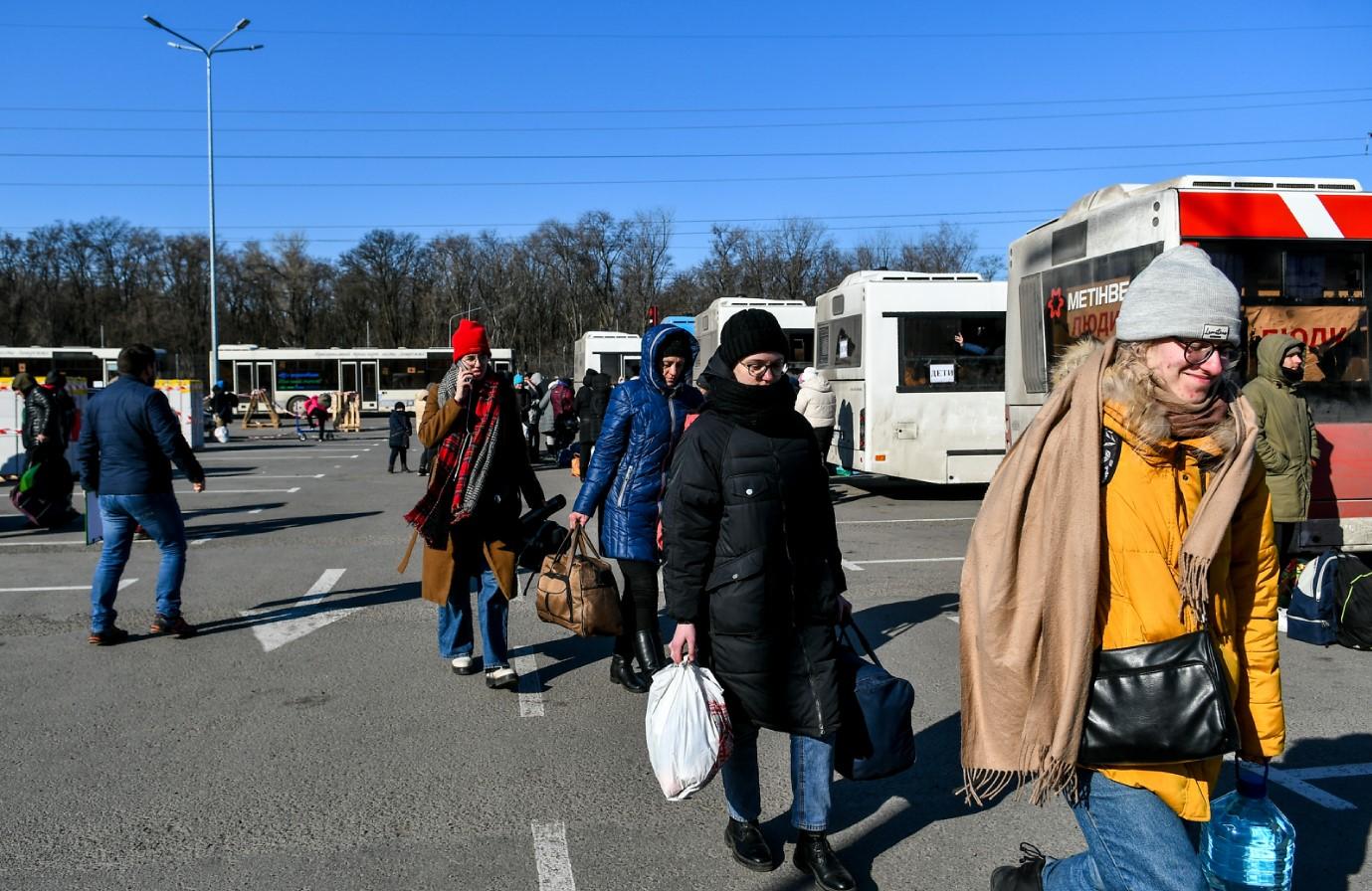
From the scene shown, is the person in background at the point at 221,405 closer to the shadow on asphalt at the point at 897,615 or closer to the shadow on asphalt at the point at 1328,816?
the shadow on asphalt at the point at 897,615

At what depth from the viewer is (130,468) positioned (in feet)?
22.1

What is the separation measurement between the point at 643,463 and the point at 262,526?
8718mm

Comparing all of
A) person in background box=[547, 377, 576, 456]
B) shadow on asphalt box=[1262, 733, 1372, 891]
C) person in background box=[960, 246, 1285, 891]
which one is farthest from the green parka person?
person in background box=[547, 377, 576, 456]

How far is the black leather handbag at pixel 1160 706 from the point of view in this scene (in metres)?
2.36

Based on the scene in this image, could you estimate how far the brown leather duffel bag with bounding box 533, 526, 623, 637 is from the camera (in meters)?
5.15

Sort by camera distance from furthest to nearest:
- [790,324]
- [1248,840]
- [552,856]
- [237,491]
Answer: [790,324], [237,491], [552,856], [1248,840]

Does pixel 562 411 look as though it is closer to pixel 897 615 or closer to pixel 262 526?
pixel 262 526

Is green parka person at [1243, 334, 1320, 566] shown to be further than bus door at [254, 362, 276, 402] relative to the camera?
No

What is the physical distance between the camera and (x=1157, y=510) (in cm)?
245

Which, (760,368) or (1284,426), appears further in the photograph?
(1284,426)

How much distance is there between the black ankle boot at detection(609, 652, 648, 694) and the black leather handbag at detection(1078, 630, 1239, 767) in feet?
11.9

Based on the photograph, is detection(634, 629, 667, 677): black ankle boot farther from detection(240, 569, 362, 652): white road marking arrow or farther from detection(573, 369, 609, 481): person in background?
detection(573, 369, 609, 481): person in background

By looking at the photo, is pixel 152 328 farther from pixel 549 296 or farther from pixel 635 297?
pixel 635 297

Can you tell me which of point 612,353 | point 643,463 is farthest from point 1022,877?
point 612,353
